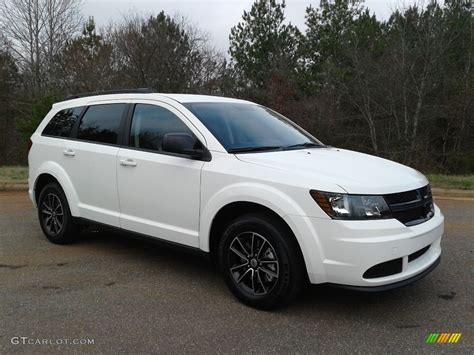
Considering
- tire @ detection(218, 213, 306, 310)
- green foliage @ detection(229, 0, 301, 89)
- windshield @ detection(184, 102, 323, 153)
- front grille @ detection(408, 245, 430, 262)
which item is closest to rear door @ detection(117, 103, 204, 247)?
windshield @ detection(184, 102, 323, 153)

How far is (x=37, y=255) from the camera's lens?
5281 mm

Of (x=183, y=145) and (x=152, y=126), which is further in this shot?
(x=152, y=126)

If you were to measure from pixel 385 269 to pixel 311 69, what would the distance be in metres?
29.1

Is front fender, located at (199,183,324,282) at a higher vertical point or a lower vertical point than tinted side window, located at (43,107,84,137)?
lower

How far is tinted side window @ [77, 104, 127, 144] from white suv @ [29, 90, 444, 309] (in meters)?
0.01

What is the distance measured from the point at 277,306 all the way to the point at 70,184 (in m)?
2.91

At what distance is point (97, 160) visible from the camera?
16.5ft

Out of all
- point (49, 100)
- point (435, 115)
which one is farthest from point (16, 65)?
point (435, 115)

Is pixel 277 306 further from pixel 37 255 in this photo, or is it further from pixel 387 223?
A: pixel 37 255

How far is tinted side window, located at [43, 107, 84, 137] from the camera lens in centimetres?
562

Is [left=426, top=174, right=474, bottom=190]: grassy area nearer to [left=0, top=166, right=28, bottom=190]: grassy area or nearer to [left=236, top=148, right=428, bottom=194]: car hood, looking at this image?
[left=236, top=148, right=428, bottom=194]: car hood
